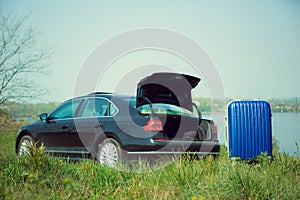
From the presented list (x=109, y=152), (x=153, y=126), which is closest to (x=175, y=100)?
(x=153, y=126)

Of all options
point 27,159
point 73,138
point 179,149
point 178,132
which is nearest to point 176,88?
point 178,132

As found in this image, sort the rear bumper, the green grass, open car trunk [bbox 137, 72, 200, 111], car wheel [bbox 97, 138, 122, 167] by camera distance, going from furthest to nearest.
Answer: open car trunk [bbox 137, 72, 200, 111] → car wheel [bbox 97, 138, 122, 167] → the rear bumper → the green grass

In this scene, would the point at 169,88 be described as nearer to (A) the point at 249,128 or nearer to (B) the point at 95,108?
(B) the point at 95,108

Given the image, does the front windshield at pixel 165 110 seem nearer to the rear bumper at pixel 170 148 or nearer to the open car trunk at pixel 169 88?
the open car trunk at pixel 169 88

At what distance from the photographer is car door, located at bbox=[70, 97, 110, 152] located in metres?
6.94

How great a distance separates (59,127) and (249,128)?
14.1 feet

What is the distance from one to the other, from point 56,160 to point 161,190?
1934 mm

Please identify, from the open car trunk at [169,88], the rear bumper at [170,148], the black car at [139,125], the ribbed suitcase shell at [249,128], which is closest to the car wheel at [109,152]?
the black car at [139,125]

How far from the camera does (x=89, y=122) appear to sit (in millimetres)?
7180

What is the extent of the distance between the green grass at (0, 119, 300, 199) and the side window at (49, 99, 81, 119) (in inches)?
86.4

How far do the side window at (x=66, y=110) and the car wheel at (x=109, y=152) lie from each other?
1.56 metres

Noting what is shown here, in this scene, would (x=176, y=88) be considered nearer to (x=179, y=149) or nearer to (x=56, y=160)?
(x=179, y=149)

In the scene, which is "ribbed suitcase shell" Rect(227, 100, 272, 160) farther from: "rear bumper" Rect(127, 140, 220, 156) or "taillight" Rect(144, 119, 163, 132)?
"taillight" Rect(144, 119, 163, 132)

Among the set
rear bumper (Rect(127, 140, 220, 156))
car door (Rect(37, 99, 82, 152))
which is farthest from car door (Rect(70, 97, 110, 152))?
rear bumper (Rect(127, 140, 220, 156))
